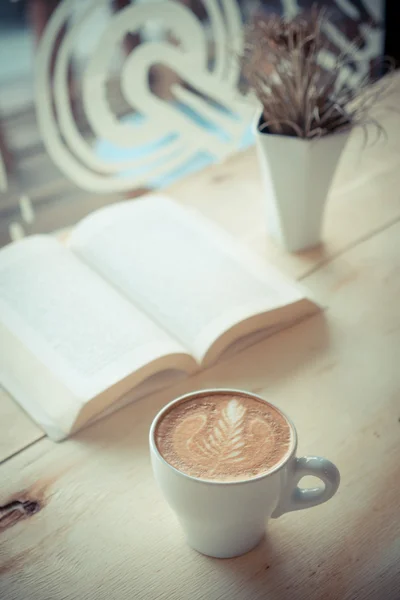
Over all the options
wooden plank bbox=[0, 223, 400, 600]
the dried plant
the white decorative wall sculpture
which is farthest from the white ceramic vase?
the white decorative wall sculpture

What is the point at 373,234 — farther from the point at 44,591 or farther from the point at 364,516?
the point at 44,591

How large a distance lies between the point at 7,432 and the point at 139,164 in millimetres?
850

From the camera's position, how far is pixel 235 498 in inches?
22.1

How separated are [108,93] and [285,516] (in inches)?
59.2

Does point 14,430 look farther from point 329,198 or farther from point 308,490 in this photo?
point 329,198

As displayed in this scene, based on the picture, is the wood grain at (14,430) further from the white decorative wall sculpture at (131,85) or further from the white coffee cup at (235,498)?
the white decorative wall sculpture at (131,85)

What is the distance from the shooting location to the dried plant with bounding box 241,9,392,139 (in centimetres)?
93

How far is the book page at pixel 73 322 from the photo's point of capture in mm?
788

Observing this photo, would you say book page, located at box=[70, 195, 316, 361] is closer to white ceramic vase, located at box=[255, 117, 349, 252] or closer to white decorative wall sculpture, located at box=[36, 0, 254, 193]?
white ceramic vase, located at box=[255, 117, 349, 252]

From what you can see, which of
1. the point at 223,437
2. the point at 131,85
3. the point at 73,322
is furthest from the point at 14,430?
the point at 131,85

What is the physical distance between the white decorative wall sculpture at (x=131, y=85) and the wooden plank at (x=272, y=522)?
613 millimetres

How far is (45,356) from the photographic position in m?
0.82

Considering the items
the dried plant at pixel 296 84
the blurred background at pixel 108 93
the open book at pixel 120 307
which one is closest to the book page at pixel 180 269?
the open book at pixel 120 307

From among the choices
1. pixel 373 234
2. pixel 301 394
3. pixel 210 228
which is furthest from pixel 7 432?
pixel 373 234
